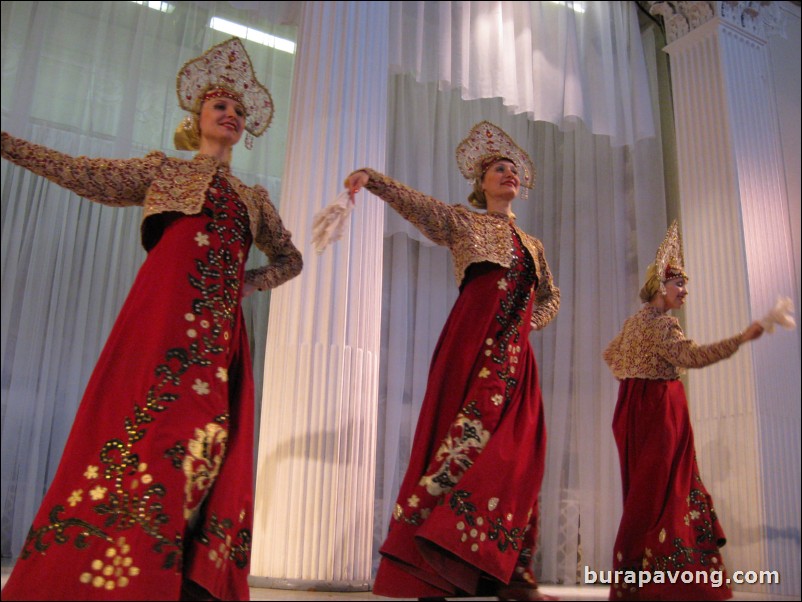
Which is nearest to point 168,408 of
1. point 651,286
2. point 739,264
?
point 651,286

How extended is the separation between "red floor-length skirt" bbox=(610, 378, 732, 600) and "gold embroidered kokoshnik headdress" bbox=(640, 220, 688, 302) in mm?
402

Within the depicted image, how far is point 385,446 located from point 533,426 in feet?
6.00

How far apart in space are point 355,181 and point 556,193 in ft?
9.79

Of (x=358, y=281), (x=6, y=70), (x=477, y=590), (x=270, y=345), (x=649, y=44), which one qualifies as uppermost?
(x=649, y=44)

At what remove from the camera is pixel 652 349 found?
352cm

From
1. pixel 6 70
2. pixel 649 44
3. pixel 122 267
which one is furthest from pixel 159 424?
pixel 649 44

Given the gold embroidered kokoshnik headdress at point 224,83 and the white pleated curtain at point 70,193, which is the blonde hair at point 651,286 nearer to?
the gold embroidered kokoshnik headdress at point 224,83

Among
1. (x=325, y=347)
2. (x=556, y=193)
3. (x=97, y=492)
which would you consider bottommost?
(x=97, y=492)

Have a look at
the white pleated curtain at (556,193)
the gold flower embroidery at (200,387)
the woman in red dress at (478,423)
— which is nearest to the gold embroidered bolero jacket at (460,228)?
the woman in red dress at (478,423)

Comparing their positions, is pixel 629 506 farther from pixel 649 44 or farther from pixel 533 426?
pixel 649 44

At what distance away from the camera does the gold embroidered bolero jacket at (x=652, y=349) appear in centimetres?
338

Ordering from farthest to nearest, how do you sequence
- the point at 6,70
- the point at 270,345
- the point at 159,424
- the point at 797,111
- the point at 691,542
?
1. the point at 797,111
2. the point at 6,70
3. the point at 270,345
4. the point at 691,542
5. the point at 159,424

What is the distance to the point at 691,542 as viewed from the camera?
3.33 m

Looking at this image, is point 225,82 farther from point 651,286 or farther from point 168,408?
point 651,286
